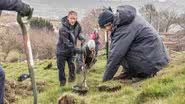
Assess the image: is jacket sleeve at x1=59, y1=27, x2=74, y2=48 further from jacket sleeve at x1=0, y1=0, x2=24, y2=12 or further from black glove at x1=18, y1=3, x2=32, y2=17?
jacket sleeve at x1=0, y1=0, x2=24, y2=12

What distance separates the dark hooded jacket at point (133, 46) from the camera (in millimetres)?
8492

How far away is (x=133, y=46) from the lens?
8.67m

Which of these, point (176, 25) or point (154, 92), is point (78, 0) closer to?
point (176, 25)

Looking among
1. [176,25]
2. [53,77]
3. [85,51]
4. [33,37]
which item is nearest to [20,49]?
[33,37]

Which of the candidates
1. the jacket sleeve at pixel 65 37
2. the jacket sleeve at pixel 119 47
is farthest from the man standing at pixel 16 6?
the jacket sleeve at pixel 65 37

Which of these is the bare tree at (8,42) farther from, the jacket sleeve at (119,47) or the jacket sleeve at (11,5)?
the jacket sleeve at (11,5)

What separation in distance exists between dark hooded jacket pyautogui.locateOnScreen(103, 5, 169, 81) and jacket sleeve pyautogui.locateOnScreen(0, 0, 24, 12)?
328cm

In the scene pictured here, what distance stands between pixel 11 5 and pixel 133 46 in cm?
372

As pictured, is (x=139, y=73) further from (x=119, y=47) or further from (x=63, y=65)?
(x=63, y=65)

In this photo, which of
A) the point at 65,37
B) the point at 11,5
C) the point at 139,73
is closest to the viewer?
the point at 11,5

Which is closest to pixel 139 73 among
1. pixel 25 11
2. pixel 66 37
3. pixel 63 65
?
Answer: pixel 66 37

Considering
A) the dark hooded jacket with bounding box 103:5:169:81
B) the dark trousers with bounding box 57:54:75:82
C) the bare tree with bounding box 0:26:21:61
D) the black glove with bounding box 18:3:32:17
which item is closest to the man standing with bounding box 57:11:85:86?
the dark trousers with bounding box 57:54:75:82

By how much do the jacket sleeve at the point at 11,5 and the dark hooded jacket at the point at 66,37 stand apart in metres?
5.69

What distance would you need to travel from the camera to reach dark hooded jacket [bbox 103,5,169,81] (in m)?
8.49
